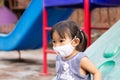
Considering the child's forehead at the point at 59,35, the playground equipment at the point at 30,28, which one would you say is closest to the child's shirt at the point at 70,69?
the child's forehead at the point at 59,35

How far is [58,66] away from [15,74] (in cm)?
281

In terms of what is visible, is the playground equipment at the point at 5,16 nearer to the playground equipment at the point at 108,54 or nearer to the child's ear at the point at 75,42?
the playground equipment at the point at 108,54

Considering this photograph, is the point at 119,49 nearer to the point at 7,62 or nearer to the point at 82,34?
the point at 82,34

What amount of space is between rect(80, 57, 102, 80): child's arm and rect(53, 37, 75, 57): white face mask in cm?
8

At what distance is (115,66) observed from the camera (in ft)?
7.43

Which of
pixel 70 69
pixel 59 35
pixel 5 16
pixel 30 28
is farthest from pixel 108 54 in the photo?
pixel 5 16

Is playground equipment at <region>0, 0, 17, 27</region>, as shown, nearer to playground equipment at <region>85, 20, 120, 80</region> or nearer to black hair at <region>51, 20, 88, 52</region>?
playground equipment at <region>85, 20, 120, 80</region>

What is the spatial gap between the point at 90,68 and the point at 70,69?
131mm

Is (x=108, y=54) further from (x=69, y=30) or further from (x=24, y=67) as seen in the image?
(x=24, y=67)

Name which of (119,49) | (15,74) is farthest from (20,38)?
(119,49)

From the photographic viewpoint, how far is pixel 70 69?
6.09 ft

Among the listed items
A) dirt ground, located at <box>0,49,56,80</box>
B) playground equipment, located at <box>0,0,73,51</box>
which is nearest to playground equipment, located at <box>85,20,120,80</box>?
dirt ground, located at <box>0,49,56,80</box>

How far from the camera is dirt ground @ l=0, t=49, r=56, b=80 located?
Answer: 4477 mm

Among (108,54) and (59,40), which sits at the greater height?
(59,40)
